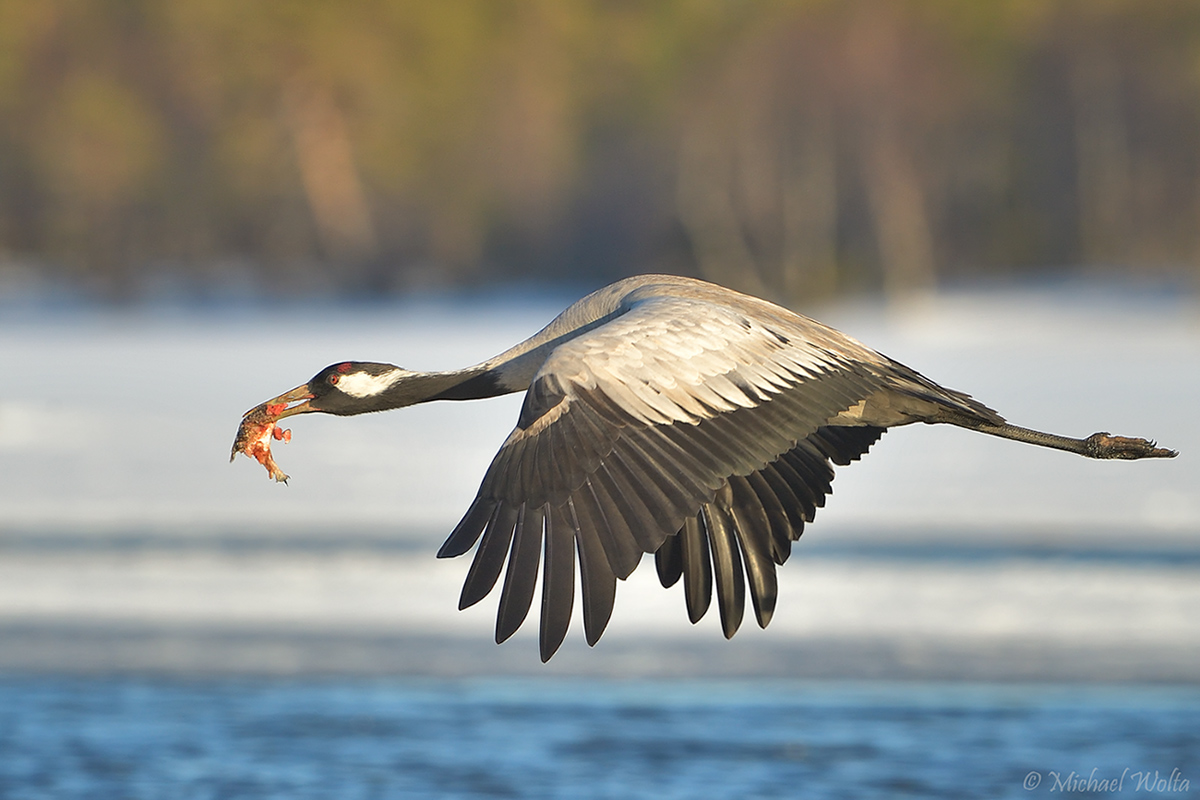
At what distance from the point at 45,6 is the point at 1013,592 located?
4802 centimetres

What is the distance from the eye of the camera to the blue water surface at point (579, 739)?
689 centimetres

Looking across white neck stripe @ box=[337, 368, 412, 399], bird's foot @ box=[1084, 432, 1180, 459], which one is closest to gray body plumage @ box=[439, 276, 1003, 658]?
white neck stripe @ box=[337, 368, 412, 399]

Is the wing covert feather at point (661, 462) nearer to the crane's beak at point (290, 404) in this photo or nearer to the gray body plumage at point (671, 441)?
the gray body plumage at point (671, 441)

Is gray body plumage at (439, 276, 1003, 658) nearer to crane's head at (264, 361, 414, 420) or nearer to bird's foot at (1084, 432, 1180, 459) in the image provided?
crane's head at (264, 361, 414, 420)

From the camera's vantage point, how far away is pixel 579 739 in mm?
7473

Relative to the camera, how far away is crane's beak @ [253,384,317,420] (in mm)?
5441

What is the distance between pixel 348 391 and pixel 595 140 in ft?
145

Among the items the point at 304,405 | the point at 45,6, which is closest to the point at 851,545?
the point at 304,405

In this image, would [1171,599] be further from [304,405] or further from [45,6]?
[45,6]

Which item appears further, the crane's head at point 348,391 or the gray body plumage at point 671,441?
the crane's head at point 348,391

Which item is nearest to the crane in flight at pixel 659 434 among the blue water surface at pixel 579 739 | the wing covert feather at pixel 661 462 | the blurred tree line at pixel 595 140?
the wing covert feather at pixel 661 462

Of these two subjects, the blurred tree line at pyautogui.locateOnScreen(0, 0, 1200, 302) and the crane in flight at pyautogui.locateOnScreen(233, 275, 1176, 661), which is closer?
the crane in flight at pyautogui.locateOnScreen(233, 275, 1176, 661)

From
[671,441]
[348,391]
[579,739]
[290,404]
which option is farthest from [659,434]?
[579,739]

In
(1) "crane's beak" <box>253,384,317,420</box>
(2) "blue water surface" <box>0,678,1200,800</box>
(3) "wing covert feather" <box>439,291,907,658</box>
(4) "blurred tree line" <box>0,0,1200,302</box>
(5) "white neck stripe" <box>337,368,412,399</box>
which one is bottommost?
(2) "blue water surface" <box>0,678,1200,800</box>
